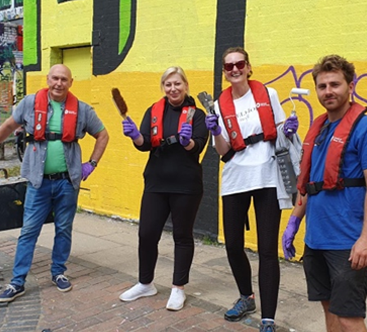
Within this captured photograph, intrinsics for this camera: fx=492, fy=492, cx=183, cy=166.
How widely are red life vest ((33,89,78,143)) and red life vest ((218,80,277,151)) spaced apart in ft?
4.89

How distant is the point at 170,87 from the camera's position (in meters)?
4.02

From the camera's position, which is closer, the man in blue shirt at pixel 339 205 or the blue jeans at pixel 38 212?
the man in blue shirt at pixel 339 205

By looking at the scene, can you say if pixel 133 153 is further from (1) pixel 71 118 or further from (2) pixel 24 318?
(2) pixel 24 318

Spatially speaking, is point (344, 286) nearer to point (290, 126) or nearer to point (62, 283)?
point (290, 126)

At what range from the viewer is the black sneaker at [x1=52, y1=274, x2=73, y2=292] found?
452cm

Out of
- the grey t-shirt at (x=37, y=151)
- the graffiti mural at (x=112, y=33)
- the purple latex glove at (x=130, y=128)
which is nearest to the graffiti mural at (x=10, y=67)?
the graffiti mural at (x=112, y=33)

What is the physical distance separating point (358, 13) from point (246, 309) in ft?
9.70

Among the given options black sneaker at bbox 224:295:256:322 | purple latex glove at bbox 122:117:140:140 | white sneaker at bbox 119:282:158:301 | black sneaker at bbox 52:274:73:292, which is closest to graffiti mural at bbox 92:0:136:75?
purple latex glove at bbox 122:117:140:140

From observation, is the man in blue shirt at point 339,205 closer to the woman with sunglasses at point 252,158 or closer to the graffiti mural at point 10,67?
the woman with sunglasses at point 252,158

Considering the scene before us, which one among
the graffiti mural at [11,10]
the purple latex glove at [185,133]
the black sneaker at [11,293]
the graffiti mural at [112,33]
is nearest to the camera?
the purple latex glove at [185,133]

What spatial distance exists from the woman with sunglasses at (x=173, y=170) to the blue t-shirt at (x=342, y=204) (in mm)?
1398

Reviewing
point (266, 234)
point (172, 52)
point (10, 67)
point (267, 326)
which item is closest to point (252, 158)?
point (266, 234)

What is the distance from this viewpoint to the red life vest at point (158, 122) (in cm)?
405

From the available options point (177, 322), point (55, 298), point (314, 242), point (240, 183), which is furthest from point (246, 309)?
point (55, 298)
